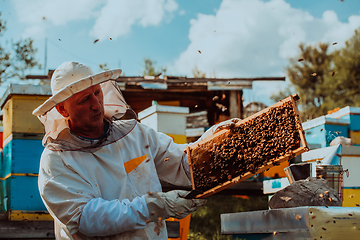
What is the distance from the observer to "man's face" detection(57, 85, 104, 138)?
247 centimetres

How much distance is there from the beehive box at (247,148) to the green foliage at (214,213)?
8.11ft

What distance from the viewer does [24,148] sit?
15.6 feet

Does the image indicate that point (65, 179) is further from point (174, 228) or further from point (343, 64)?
point (343, 64)

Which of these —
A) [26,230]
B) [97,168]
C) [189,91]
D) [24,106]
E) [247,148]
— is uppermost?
[189,91]

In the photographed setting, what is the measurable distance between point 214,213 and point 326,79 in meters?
23.6

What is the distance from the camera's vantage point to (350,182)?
3816 millimetres

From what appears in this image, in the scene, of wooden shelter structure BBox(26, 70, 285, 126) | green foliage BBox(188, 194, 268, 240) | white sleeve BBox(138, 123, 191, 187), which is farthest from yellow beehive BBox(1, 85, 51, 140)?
wooden shelter structure BBox(26, 70, 285, 126)

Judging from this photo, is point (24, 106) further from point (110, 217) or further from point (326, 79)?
point (326, 79)

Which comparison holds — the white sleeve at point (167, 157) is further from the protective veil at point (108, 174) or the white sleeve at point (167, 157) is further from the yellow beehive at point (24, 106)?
the yellow beehive at point (24, 106)

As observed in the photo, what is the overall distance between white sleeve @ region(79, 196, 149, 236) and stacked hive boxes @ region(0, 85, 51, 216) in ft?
9.88

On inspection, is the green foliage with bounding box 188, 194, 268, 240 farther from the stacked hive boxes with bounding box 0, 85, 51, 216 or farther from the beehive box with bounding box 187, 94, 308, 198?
the stacked hive boxes with bounding box 0, 85, 51, 216

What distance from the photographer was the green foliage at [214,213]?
564 cm

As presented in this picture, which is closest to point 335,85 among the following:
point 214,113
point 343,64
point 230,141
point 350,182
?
point 343,64

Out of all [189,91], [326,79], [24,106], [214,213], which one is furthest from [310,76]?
[24,106]
